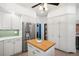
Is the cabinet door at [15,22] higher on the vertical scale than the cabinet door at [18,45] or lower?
higher

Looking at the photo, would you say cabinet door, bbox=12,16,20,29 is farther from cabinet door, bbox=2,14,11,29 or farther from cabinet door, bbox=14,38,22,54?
cabinet door, bbox=14,38,22,54

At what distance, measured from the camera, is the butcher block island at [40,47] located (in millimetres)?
2136

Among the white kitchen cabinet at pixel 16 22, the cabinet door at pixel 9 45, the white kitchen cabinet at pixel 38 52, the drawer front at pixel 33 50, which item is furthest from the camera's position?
the cabinet door at pixel 9 45

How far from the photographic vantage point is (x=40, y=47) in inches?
84.6

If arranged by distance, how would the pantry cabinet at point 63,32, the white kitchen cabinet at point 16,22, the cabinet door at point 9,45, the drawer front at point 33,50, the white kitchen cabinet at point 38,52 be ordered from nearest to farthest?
1. the white kitchen cabinet at point 38,52
2. the drawer front at point 33,50
3. the pantry cabinet at point 63,32
4. the white kitchen cabinet at point 16,22
5. the cabinet door at point 9,45

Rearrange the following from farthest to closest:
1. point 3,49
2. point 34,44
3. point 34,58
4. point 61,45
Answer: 1. point 3,49
2. point 61,45
3. point 34,44
4. point 34,58

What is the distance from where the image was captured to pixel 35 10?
2.55 meters

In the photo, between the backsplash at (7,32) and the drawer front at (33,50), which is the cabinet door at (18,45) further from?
the drawer front at (33,50)

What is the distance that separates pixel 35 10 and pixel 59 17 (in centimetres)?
62

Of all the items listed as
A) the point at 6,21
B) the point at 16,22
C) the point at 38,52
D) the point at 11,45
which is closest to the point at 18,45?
the point at 11,45

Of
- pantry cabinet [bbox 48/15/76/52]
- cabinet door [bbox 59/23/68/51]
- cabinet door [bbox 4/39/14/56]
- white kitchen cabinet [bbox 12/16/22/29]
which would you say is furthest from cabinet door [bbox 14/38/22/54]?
cabinet door [bbox 59/23/68/51]

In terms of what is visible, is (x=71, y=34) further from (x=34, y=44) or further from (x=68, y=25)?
(x=34, y=44)

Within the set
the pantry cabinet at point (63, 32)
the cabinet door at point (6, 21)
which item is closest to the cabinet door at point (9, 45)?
the cabinet door at point (6, 21)

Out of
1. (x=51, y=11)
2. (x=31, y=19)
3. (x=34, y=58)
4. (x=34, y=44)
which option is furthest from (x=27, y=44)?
(x=51, y=11)
